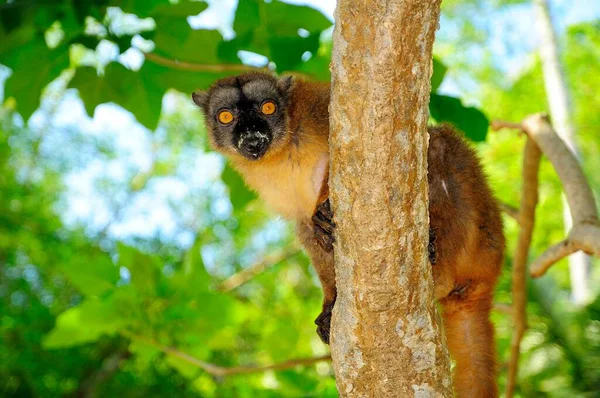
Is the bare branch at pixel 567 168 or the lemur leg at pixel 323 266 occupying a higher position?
the bare branch at pixel 567 168

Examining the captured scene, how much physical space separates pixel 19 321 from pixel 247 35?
8.64m

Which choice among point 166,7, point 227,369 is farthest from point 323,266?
point 166,7

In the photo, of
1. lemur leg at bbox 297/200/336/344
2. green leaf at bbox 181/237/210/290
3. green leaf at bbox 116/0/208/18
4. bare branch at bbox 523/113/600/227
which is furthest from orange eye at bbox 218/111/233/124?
bare branch at bbox 523/113/600/227

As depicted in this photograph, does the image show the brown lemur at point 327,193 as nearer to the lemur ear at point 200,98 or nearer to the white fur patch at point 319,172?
the white fur patch at point 319,172

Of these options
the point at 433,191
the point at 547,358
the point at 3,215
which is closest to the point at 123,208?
the point at 3,215

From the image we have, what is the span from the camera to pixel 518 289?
5539 mm

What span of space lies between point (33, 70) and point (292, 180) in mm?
2022

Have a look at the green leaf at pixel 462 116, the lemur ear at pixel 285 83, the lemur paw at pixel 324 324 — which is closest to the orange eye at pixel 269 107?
the lemur ear at pixel 285 83

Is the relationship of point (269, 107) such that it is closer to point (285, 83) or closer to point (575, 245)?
point (285, 83)

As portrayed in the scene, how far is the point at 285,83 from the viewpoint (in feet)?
17.8

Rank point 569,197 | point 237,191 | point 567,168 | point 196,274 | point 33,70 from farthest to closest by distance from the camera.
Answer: point 196,274, point 237,191, point 33,70, point 567,168, point 569,197

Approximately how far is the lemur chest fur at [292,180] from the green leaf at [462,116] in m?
0.85

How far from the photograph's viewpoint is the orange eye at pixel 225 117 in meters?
5.44

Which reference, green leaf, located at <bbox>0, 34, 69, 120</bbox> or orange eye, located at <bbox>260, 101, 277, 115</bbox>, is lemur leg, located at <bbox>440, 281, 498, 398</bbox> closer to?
orange eye, located at <bbox>260, 101, 277, 115</bbox>
